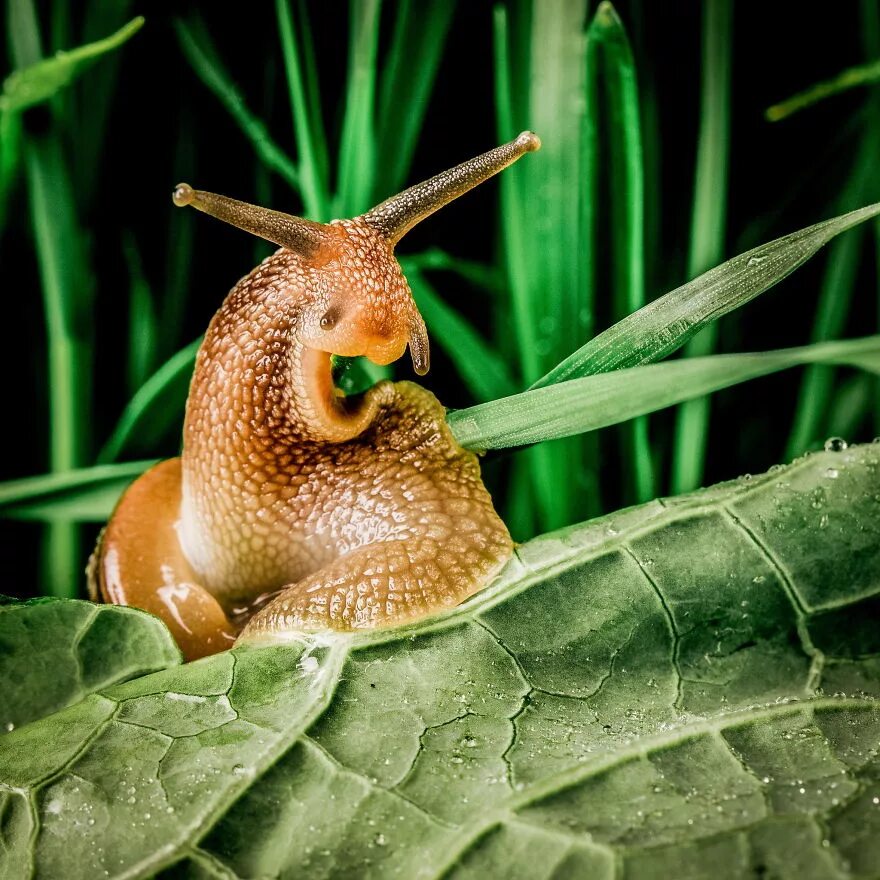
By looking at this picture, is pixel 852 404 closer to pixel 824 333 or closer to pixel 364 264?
pixel 824 333

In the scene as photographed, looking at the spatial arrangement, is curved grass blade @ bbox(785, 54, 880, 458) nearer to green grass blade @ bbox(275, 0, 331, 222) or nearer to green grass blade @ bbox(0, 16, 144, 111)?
green grass blade @ bbox(275, 0, 331, 222)

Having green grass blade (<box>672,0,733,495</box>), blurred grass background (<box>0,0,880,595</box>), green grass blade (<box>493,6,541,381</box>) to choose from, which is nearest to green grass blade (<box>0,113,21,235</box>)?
blurred grass background (<box>0,0,880,595</box>)

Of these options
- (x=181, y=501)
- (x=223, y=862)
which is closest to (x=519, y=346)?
(x=181, y=501)

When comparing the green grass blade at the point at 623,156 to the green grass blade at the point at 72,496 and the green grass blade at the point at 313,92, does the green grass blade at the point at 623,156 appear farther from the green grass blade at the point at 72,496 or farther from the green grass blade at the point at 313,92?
the green grass blade at the point at 72,496

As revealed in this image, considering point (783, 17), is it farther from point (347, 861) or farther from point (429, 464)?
point (347, 861)

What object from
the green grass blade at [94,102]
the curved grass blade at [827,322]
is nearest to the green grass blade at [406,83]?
the green grass blade at [94,102]

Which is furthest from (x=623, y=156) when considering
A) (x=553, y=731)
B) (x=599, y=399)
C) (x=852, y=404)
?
(x=553, y=731)
